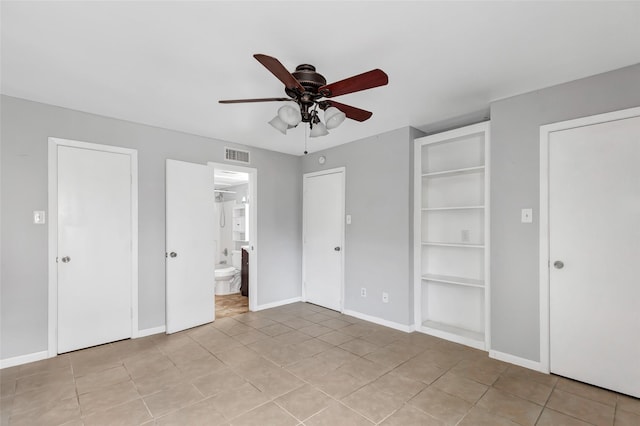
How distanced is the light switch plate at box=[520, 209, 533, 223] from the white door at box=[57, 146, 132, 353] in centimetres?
419

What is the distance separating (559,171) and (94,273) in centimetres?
473

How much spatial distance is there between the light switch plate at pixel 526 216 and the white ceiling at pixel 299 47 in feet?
3.67

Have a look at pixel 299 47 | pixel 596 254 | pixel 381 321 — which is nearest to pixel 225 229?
pixel 381 321

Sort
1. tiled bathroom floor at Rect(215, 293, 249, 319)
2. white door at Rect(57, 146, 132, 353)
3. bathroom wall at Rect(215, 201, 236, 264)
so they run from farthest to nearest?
1. bathroom wall at Rect(215, 201, 236, 264)
2. tiled bathroom floor at Rect(215, 293, 249, 319)
3. white door at Rect(57, 146, 132, 353)

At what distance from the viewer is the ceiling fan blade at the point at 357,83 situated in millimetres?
1811

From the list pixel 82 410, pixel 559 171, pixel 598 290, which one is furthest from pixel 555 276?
pixel 82 410

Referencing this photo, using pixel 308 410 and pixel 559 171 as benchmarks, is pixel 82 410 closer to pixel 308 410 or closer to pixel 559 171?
pixel 308 410

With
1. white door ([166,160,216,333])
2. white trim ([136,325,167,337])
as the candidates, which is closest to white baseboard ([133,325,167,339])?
white trim ([136,325,167,337])

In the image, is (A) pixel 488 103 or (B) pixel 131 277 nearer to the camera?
(A) pixel 488 103

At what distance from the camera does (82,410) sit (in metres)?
2.15

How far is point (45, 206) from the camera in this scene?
301 centimetres

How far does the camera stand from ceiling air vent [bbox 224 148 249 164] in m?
4.38

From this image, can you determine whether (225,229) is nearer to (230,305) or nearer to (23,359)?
(230,305)

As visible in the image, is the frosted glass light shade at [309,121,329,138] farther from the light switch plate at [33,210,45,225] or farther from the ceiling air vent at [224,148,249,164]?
the light switch plate at [33,210,45,225]
